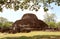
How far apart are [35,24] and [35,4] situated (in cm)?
3223

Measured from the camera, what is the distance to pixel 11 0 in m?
21.9

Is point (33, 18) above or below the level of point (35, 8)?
below

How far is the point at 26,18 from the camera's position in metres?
55.7

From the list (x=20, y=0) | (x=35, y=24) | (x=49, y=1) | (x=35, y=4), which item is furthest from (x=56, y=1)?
(x=35, y=24)

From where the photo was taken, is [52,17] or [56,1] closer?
[56,1]

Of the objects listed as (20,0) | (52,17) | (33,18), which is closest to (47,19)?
(52,17)

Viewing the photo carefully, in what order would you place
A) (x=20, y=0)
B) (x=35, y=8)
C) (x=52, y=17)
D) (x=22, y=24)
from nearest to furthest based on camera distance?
(x=35, y=8), (x=20, y=0), (x=22, y=24), (x=52, y=17)

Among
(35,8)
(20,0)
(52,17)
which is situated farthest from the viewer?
(52,17)

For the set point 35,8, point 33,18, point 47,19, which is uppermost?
point 35,8

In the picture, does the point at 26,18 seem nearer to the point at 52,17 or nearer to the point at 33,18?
the point at 33,18

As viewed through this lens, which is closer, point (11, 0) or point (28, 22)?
point (11, 0)

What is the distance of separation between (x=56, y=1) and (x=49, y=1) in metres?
1.08

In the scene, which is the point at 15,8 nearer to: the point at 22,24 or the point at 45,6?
the point at 45,6

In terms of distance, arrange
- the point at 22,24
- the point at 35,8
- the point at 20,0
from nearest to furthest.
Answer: the point at 35,8, the point at 20,0, the point at 22,24
